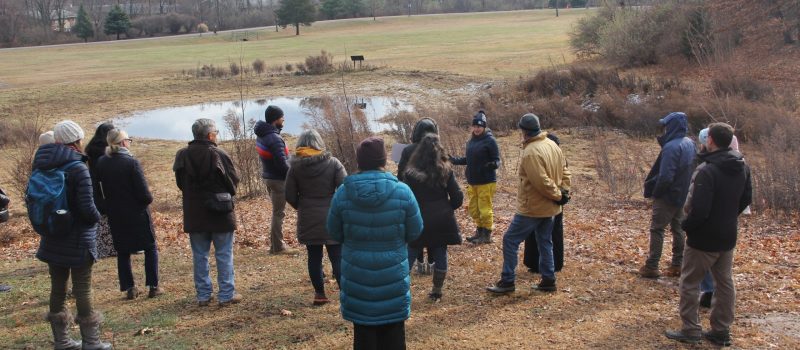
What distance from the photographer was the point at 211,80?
43.2m

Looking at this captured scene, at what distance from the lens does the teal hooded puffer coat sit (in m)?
4.80

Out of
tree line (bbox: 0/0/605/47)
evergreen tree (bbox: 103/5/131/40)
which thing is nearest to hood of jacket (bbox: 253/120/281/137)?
tree line (bbox: 0/0/605/47)

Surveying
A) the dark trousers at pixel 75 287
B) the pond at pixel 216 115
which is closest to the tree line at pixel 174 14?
the pond at pixel 216 115

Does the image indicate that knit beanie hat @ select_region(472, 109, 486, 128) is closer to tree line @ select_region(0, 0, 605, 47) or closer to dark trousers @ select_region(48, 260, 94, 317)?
dark trousers @ select_region(48, 260, 94, 317)

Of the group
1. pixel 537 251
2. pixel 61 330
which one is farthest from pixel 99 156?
pixel 537 251

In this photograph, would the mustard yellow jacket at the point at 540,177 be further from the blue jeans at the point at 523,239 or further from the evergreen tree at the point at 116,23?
the evergreen tree at the point at 116,23

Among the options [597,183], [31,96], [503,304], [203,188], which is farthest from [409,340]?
[31,96]

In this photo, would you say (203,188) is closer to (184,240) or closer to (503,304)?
(503,304)

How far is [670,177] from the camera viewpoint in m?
7.20

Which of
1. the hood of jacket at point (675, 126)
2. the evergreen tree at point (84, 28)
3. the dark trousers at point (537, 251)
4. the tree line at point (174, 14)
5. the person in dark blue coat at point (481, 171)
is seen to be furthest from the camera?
the evergreen tree at point (84, 28)

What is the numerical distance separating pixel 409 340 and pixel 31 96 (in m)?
35.8

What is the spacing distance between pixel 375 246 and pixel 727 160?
9.46ft

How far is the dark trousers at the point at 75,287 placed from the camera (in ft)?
19.0

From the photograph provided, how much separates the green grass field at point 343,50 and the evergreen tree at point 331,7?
20.6 feet
